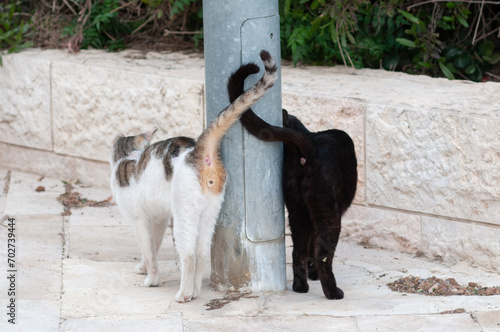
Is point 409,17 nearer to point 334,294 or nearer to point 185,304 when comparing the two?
point 334,294

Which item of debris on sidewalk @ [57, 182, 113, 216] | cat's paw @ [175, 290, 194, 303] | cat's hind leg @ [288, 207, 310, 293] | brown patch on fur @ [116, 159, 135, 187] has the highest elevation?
brown patch on fur @ [116, 159, 135, 187]

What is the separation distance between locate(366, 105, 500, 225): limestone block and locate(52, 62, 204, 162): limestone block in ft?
5.70

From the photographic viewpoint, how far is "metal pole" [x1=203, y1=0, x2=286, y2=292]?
174 inches

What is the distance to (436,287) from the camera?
481 centimetres

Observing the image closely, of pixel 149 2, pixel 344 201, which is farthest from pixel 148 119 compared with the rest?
pixel 344 201

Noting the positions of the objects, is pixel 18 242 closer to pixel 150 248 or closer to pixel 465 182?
pixel 150 248

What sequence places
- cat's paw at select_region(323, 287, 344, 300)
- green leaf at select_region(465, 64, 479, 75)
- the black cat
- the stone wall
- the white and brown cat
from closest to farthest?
the white and brown cat
the black cat
cat's paw at select_region(323, 287, 344, 300)
the stone wall
green leaf at select_region(465, 64, 479, 75)

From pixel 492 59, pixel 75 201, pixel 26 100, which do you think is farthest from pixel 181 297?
pixel 492 59

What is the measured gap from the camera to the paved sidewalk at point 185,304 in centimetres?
416

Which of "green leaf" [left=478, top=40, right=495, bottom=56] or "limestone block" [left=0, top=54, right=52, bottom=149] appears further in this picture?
"limestone block" [left=0, top=54, right=52, bottom=149]

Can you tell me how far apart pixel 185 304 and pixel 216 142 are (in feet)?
3.26

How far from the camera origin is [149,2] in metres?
7.53

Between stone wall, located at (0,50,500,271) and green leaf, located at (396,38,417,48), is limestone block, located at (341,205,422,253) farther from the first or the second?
green leaf, located at (396,38,417,48)

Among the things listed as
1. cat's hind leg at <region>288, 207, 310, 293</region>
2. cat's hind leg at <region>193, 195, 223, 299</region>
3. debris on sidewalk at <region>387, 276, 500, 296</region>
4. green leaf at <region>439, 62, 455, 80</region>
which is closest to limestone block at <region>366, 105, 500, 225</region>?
debris on sidewalk at <region>387, 276, 500, 296</region>
